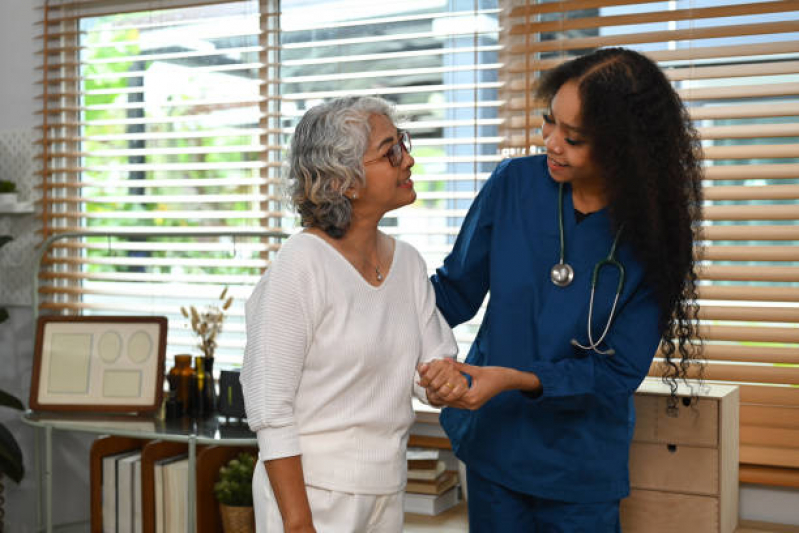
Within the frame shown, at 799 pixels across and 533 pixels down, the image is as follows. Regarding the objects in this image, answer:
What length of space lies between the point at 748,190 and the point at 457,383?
1321 mm

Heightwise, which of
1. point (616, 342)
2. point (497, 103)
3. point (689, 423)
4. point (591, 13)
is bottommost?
point (689, 423)

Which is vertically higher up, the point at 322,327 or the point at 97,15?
the point at 97,15

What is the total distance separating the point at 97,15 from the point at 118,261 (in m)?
0.94

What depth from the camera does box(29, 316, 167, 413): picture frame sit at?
9.09 ft

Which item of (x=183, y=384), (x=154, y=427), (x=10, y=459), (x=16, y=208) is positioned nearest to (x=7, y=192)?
(x=16, y=208)

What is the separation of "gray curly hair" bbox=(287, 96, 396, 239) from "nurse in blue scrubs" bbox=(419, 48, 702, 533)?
34cm

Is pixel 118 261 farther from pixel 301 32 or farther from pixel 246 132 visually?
pixel 301 32

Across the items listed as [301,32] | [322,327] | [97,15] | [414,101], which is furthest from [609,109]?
[97,15]

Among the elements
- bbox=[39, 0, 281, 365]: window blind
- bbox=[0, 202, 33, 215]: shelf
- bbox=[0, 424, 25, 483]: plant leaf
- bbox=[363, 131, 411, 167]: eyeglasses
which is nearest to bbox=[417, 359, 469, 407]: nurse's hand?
bbox=[363, 131, 411, 167]: eyeglasses

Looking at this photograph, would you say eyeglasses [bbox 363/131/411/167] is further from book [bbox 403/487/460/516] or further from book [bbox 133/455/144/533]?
book [bbox 133/455/144/533]

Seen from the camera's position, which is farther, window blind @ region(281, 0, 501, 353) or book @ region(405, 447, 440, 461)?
window blind @ region(281, 0, 501, 353)

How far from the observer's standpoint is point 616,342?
1642 mm

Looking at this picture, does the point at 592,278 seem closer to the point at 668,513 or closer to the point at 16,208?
the point at 668,513

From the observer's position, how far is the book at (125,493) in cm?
274
